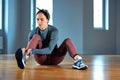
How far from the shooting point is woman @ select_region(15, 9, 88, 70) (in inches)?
98.1

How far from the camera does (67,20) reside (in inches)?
264

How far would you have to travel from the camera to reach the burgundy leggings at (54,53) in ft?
8.25

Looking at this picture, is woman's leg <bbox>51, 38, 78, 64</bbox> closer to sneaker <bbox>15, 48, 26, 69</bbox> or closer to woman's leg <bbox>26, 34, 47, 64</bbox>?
woman's leg <bbox>26, 34, 47, 64</bbox>

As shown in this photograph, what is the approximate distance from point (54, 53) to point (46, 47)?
19 centimetres

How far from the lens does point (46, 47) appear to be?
8.81 ft

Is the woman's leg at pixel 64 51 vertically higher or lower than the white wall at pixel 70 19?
lower

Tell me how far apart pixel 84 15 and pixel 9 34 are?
1.92 meters

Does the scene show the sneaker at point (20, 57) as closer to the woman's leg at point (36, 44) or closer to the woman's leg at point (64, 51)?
the woman's leg at point (36, 44)

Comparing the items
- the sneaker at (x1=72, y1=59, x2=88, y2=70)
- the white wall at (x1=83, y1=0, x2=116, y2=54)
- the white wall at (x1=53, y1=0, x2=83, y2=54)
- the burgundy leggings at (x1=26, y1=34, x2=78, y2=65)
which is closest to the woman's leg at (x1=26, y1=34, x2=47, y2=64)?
the burgundy leggings at (x1=26, y1=34, x2=78, y2=65)

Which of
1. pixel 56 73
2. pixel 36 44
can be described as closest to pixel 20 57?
pixel 36 44

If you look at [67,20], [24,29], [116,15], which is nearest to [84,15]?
[67,20]

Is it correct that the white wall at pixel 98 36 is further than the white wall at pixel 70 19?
Yes

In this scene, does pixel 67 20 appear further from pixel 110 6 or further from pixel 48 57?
pixel 48 57

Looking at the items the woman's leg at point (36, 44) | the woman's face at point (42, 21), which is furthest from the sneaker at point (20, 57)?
the woman's face at point (42, 21)
